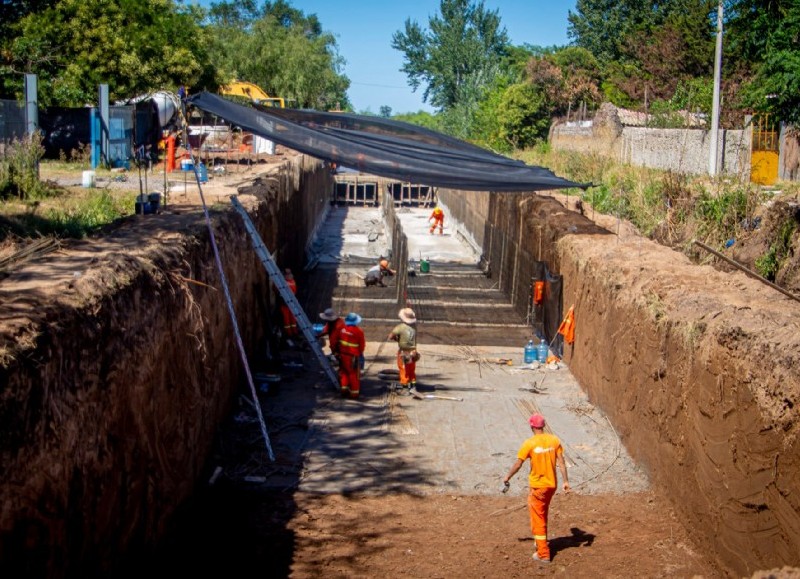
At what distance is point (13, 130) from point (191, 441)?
11939 millimetres

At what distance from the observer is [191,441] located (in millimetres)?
10117

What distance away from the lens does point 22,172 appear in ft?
53.3

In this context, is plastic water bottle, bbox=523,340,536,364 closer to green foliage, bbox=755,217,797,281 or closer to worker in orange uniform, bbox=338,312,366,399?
worker in orange uniform, bbox=338,312,366,399

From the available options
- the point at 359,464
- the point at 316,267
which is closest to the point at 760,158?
the point at 316,267

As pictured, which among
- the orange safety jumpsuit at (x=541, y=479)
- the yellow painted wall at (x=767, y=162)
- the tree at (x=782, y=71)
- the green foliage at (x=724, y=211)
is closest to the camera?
the orange safety jumpsuit at (x=541, y=479)

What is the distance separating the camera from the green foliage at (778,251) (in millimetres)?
15516

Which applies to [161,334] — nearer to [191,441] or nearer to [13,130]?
[191,441]

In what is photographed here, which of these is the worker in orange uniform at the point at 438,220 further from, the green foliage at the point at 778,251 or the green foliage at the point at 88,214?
the green foliage at the point at 778,251

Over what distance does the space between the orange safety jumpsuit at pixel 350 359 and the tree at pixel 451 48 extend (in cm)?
7146

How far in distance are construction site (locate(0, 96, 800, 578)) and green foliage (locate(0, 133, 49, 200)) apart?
258cm

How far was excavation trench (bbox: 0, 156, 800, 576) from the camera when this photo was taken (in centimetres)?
606

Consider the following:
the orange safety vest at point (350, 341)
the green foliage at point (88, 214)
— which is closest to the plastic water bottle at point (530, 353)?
the orange safety vest at point (350, 341)

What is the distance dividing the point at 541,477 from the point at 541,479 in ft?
0.06

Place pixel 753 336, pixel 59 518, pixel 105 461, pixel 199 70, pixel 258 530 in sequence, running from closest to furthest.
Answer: pixel 59 518 < pixel 105 461 < pixel 753 336 < pixel 258 530 < pixel 199 70
